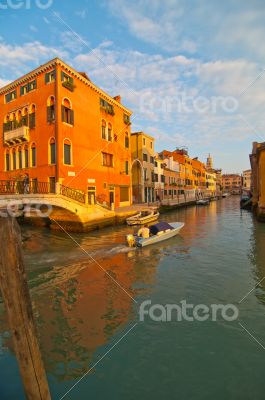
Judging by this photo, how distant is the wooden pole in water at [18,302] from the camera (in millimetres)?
2607

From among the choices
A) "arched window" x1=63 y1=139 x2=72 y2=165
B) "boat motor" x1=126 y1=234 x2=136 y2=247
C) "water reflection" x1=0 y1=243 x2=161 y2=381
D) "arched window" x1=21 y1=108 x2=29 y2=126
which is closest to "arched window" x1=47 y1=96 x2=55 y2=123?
"arched window" x1=63 y1=139 x2=72 y2=165

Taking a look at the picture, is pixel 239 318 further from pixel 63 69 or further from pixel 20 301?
pixel 63 69

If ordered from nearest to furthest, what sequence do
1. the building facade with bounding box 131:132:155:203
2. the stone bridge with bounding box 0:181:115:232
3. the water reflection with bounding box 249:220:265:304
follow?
the water reflection with bounding box 249:220:265:304
the stone bridge with bounding box 0:181:115:232
the building facade with bounding box 131:132:155:203

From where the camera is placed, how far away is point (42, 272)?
986 centimetres

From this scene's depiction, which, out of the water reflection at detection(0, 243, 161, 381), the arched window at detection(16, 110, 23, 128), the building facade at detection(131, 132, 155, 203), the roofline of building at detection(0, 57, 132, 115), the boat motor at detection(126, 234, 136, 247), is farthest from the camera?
→ the building facade at detection(131, 132, 155, 203)

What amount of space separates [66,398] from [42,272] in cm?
631

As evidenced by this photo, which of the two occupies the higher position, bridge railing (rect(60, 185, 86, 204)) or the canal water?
bridge railing (rect(60, 185, 86, 204))

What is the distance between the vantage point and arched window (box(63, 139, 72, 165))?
2020cm

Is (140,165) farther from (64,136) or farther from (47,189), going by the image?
(47,189)

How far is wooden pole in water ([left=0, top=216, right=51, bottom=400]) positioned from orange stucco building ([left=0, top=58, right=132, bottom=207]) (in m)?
15.1

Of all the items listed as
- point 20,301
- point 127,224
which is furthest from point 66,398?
point 127,224

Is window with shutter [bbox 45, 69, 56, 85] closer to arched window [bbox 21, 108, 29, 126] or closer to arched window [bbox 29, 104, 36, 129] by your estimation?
arched window [bbox 29, 104, 36, 129]

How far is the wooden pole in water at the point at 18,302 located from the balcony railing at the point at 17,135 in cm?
2114

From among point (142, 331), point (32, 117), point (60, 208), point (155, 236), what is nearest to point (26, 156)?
point (32, 117)
